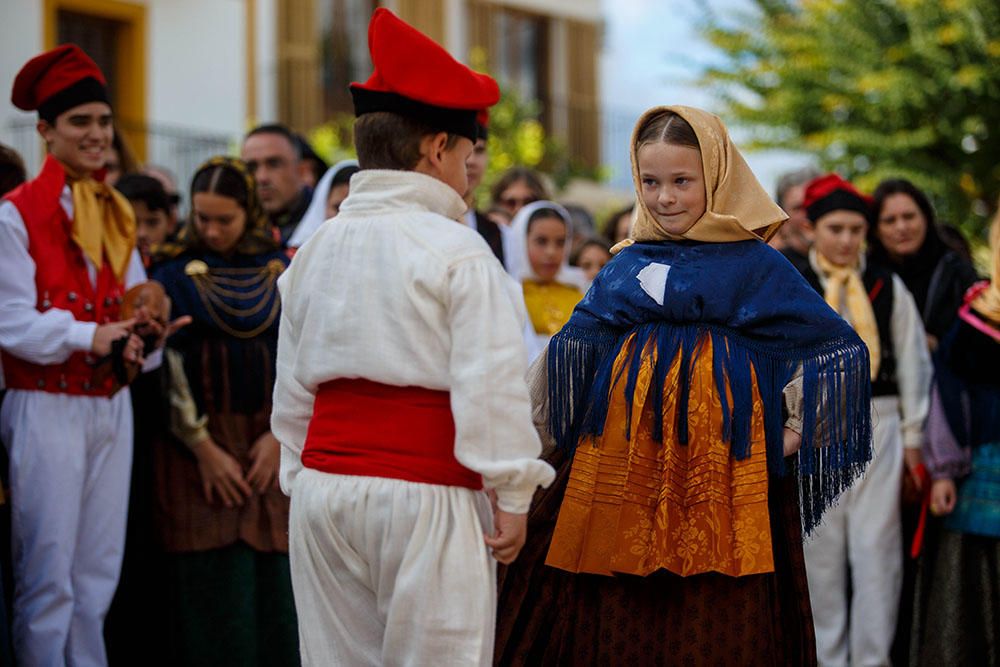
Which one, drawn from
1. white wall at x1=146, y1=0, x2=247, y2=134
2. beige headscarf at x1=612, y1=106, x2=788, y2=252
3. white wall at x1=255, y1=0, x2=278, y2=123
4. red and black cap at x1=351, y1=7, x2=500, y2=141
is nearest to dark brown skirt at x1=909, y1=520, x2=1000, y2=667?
beige headscarf at x1=612, y1=106, x2=788, y2=252

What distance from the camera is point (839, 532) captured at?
236 inches

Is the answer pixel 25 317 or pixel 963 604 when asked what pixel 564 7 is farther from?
pixel 25 317

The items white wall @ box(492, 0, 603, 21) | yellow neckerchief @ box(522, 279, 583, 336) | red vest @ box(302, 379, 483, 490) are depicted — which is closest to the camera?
red vest @ box(302, 379, 483, 490)

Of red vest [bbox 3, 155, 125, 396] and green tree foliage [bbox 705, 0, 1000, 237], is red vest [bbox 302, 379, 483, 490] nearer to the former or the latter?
red vest [bbox 3, 155, 125, 396]

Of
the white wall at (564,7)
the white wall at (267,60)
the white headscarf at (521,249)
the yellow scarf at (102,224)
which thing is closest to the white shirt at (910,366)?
the white headscarf at (521,249)

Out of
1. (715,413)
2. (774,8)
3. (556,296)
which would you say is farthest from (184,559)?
(774,8)

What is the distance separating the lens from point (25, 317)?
477 cm

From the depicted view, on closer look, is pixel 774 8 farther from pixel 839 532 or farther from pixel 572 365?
pixel 572 365

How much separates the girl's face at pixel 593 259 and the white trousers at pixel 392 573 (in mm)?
3972

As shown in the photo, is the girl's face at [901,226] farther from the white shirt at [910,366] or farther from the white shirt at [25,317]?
the white shirt at [25,317]

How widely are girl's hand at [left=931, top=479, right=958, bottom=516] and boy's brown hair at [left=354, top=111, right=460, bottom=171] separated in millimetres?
3231

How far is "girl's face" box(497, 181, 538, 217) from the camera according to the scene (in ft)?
24.5

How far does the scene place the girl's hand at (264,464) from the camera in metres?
5.54

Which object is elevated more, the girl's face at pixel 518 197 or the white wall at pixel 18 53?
the white wall at pixel 18 53
